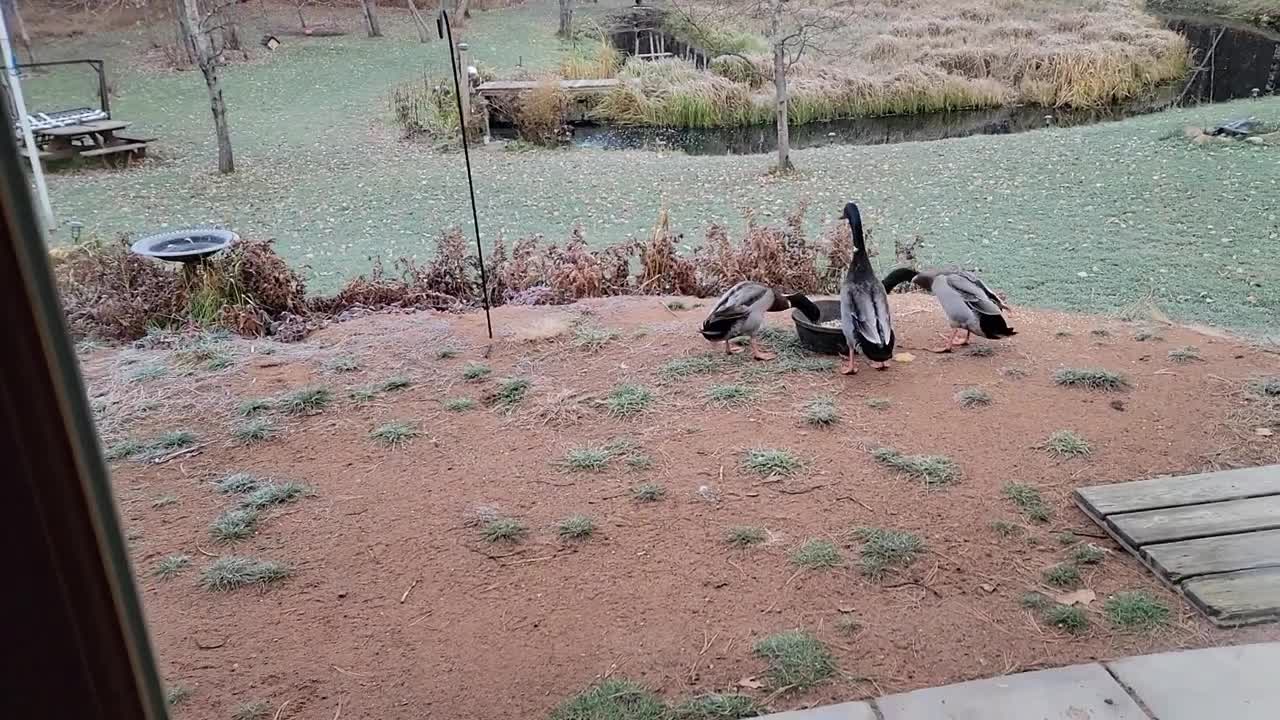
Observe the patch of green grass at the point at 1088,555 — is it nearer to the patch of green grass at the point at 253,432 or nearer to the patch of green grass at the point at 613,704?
the patch of green grass at the point at 613,704

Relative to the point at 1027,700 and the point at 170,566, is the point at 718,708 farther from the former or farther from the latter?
the point at 170,566

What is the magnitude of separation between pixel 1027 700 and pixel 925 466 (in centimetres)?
116

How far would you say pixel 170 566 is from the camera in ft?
8.59

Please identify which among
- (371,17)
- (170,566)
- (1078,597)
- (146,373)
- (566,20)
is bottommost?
(1078,597)

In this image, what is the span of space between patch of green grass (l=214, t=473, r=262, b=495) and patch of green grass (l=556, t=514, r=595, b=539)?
1.08 meters

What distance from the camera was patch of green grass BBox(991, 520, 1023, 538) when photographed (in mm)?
2590

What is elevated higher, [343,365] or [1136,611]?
[343,365]

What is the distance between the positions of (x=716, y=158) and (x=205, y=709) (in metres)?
8.64

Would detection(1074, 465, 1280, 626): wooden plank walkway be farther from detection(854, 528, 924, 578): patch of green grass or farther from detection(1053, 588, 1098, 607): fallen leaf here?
detection(854, 528, 924, 578): patch of green grass

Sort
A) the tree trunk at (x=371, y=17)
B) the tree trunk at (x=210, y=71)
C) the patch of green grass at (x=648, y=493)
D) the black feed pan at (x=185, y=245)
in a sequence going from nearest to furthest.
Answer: the patch of green grass at (x=648, y=493), the black feed pan at (x=185, y=245), the tree trunk at (x=210, y=71), the tree trunk at (x=371, y=17)

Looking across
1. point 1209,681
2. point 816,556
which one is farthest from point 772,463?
point 1209,681

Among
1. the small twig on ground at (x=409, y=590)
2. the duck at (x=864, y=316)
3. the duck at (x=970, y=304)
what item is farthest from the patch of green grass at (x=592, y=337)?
the small twig on ground at (x=409, y=590)

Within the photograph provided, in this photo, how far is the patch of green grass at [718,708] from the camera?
1.96 m

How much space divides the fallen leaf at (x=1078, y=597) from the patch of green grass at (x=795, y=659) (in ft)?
2.02
